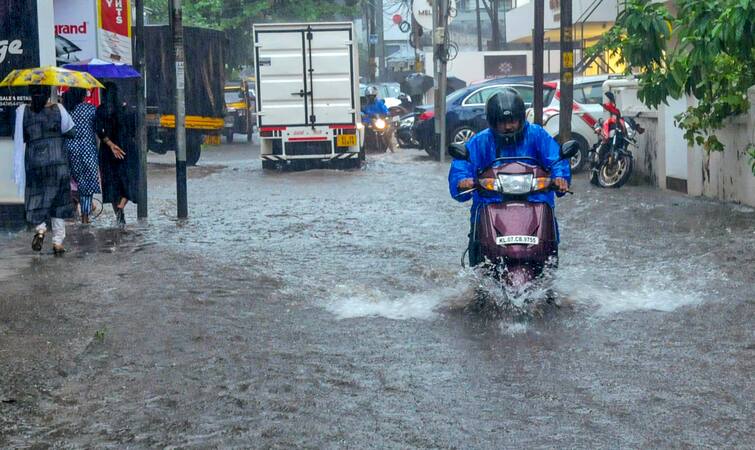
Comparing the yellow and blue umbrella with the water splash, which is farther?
the yellow and blue umbrella

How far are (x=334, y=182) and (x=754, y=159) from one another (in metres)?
8.93

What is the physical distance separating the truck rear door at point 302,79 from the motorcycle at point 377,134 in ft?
23.1

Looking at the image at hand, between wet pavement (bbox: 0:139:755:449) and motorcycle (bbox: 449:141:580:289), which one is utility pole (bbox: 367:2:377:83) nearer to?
wet pavement (bbox: 0:139:755:449)

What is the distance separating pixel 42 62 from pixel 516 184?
716 centimetres

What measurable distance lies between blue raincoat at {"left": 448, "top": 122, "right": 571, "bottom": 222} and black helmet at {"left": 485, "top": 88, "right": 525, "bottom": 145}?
0.21ft

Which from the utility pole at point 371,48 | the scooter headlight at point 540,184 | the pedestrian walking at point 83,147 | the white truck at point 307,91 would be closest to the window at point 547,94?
the white truck at point 307,91

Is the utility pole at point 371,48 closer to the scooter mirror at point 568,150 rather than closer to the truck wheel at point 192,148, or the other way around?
the truck wheel at point 192,148

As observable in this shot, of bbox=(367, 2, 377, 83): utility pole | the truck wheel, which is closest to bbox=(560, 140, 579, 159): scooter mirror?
the truck wheel

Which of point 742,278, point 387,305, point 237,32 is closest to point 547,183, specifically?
point 387,305

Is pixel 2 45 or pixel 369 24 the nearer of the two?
pixel 2 45

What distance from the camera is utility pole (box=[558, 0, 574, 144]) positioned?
71.1ft

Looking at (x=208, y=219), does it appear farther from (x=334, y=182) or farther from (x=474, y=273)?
(x=474, y=273)

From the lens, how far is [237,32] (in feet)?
150

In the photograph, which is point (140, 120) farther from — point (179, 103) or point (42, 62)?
point (42, 62)
